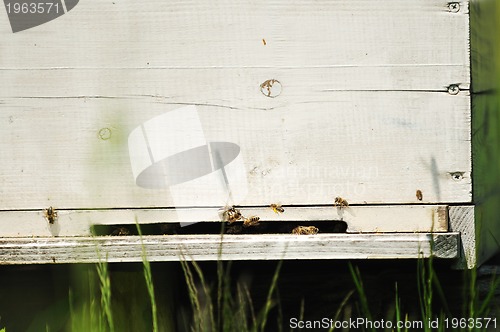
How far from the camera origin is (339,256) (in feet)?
6.57

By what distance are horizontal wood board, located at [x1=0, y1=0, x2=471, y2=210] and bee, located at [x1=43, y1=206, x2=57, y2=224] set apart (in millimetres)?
31

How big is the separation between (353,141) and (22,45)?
992mm

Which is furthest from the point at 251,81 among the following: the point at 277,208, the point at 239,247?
the point at 239,247

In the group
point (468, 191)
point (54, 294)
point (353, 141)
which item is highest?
point (353, 141)

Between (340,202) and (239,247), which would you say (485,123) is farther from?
(239,247)

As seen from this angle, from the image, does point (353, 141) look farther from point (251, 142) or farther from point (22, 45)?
point (22, 45)

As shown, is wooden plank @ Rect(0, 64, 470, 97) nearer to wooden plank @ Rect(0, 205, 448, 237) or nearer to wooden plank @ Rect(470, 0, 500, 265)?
wooden plank @ Rect(470, 0, 500, 265)

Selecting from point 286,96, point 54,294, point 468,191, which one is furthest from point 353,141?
point 54,294

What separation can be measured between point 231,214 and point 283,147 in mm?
244

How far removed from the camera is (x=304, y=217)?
2066 mm

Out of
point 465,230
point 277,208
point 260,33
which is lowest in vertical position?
point 465,230

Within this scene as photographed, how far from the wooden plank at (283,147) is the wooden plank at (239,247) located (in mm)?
120

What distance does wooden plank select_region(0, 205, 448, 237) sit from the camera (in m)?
2.06

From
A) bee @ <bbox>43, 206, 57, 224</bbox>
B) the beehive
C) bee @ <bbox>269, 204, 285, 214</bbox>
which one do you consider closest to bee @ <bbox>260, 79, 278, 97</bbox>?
the beehive
